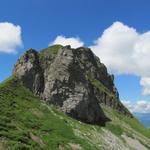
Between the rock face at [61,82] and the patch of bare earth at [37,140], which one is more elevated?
the rock face at [61,82]

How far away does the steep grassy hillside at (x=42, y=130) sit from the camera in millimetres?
56828

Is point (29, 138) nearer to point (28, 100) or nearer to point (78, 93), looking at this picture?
point (28, 100)

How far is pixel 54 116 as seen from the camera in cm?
8788

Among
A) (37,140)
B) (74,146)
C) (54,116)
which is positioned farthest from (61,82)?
(37,140)

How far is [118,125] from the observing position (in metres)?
114

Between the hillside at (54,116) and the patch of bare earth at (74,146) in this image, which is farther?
the patch of bare earth at (74,146)

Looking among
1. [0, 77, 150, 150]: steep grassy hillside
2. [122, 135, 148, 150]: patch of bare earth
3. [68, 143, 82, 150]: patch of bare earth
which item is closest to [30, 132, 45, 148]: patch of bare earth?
[0, 77, 150, 150]: steep grassy hillside

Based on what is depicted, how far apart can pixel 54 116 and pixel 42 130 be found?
52.4 ft

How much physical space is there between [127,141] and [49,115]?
25934 millimetres

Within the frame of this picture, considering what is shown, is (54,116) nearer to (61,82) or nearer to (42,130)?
(42,130)

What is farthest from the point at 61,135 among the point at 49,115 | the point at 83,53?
the point at 83,53

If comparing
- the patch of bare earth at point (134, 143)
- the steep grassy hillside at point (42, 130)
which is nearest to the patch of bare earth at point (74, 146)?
the steep grassy hillside at point (42, 130)

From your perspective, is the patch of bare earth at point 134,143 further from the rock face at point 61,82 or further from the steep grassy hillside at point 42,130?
the rock face at point 61,82

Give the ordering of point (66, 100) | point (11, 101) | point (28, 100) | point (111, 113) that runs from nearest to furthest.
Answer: point (11, 101) → point (28, 100) → point (66, 100) → point (111, 113)
